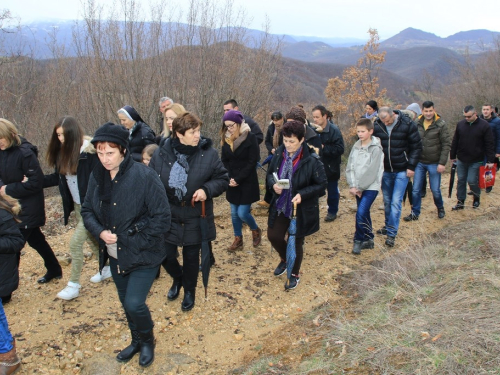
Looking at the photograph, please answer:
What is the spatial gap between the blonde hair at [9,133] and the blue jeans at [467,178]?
708cm

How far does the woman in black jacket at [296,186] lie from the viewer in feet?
13.1

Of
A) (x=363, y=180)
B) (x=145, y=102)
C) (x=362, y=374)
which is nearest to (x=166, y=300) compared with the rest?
(x=362, y=374)

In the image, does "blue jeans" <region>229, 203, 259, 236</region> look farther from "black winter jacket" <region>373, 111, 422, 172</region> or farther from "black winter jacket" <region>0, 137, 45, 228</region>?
"black winter jacket" <region>0, 137, 45, 228</region>

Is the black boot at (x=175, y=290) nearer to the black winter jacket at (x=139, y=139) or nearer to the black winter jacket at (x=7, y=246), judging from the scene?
the black winter jacket at (x=7, y=246)

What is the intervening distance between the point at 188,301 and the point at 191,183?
1284 millimetres

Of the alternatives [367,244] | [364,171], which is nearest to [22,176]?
[364,171]

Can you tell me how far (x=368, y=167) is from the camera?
4969 mm

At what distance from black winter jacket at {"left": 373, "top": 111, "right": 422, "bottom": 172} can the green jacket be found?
1036mm

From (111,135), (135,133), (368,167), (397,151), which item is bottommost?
(368,167)

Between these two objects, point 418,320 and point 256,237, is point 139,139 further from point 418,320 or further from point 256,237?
point 418,320

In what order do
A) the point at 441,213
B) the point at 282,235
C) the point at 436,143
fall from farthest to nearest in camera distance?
the point at 441,213, the point at 436,143, the point at 282,235

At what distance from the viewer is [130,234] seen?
2.80 meters

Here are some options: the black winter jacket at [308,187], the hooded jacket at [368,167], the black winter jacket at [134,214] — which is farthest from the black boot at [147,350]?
the hooded jacket at [368,167]

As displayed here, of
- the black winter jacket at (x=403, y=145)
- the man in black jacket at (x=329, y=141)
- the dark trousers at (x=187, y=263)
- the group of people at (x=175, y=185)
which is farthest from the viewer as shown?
the man in black jacket at (x=329, y=141)
